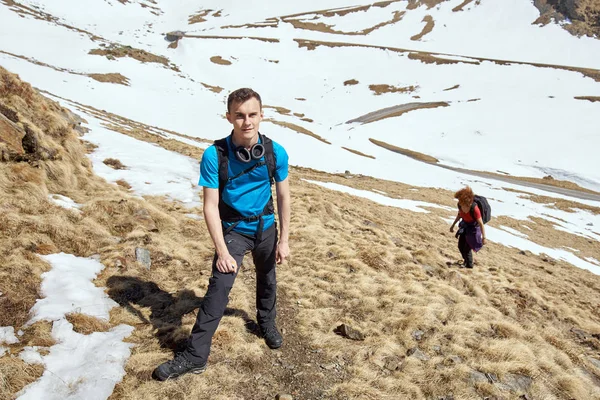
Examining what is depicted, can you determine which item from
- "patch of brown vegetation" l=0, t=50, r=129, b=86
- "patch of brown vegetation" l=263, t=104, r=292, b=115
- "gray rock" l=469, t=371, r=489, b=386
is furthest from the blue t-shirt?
"patch of brown vegetation" l=263, t=104, r=292, b=115

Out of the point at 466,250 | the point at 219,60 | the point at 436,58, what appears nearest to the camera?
the point at 466,250

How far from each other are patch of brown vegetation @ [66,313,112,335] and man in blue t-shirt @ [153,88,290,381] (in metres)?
1.38

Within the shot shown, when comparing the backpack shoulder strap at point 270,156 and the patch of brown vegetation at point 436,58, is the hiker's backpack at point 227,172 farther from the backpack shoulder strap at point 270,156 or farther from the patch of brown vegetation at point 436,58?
the patch of brown vegetation at point 436,58

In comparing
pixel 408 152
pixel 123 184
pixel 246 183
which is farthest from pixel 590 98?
pixel 246 183

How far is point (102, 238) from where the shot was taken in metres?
7.28

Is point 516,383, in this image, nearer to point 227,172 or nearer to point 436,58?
point 227,172

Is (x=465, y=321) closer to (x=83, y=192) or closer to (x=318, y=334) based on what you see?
(x=318, y=334)

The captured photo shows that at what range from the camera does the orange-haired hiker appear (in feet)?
31.2

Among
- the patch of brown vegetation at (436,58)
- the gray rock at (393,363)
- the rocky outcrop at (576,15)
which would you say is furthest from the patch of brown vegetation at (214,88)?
the rocky outcrop at (576,15)

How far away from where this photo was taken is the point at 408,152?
178ft

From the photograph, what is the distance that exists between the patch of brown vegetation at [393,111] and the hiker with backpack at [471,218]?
195ft

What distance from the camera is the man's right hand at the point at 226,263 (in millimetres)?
3828

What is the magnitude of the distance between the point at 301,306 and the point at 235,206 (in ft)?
10.3

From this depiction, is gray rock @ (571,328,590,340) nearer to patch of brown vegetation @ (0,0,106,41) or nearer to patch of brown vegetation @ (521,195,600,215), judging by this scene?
patch of brown vegetation @ (521,195,600,215)
